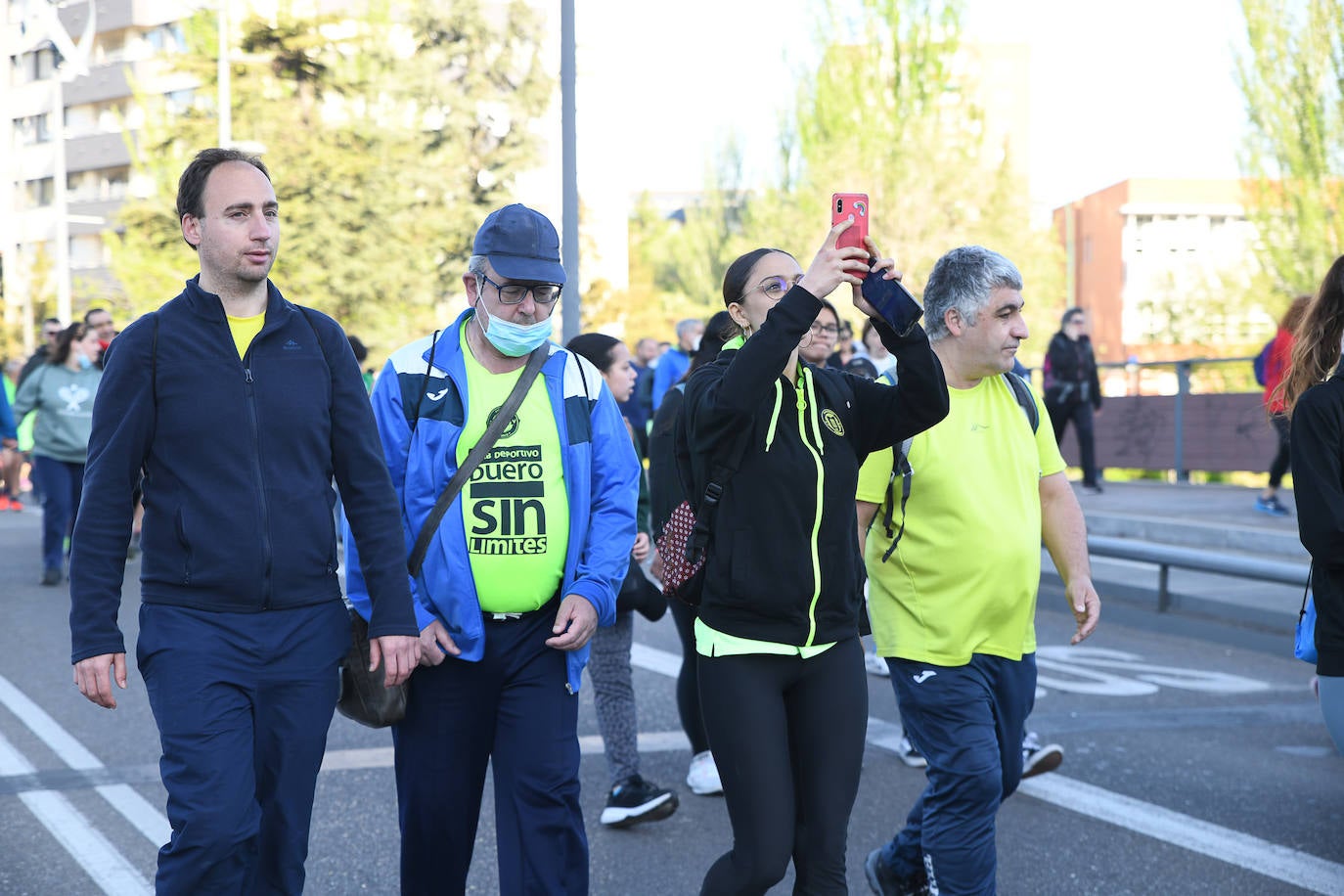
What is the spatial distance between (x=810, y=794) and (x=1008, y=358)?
1.43m

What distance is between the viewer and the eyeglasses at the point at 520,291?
381 cm

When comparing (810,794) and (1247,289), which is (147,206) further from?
(810,794)

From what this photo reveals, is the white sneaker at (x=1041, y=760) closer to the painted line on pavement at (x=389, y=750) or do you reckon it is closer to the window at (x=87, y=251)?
the painted line on pavement at (x=389, y=750)

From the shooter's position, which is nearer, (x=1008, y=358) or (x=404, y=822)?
(x=404, y=822)

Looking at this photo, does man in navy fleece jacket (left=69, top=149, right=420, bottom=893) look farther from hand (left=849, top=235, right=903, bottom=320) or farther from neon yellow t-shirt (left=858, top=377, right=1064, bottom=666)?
neon yellow t-shirt (left=858, top=377, right=1064, bottom=666)

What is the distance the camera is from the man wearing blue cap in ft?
12.2

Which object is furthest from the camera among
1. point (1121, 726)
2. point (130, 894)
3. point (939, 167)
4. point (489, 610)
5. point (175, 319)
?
point (939, 167)

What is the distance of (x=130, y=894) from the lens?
15.5 feet

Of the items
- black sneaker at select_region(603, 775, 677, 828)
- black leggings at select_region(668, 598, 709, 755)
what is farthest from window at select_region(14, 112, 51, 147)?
black sneaker at select_region(603, 775, 677, 828)

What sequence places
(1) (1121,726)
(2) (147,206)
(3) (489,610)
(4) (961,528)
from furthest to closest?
(2) (147,206) → (1) (1121,726) → (4) (961,528) → (3) (489,610)

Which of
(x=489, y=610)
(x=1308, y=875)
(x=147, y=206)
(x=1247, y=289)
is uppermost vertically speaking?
(x=147, y=206)

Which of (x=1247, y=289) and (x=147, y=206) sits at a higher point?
(x=147, y=206)

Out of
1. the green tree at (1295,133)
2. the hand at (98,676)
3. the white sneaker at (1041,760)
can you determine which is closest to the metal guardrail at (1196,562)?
the white sneaker at (1041,760)

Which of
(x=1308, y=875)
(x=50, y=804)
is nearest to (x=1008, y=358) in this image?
(x=1308, y=875)
